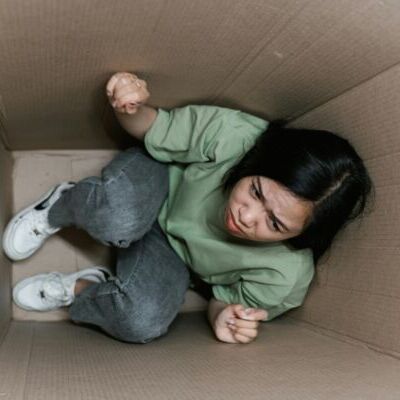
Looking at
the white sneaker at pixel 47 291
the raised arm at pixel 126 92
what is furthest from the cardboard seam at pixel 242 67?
the white sneaker at pixel 47 291

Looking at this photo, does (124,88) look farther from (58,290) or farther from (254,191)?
(58,290)

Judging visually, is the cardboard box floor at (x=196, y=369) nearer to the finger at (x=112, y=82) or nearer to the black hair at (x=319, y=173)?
the black hair at (x=319, y=173)

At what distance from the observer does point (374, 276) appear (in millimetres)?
637

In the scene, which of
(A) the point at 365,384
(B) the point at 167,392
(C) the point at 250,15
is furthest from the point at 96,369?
(C) the point at 250,15

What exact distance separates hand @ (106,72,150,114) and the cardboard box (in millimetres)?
14

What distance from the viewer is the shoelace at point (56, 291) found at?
85cm

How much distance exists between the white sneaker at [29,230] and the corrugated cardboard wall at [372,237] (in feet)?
1.41

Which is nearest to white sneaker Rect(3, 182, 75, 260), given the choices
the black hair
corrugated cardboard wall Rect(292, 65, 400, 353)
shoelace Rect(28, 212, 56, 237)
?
shoelace Rect(28, 212, 56, 237)

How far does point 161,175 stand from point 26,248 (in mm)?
245

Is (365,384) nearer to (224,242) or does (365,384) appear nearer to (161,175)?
(224,242)

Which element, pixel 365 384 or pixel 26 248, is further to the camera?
pixel 26 248

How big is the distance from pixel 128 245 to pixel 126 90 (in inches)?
9.1

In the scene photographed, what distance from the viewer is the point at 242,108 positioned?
76cm

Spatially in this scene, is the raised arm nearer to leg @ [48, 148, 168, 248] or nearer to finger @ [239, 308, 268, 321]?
leg @ [48, 148, 168, 248]
